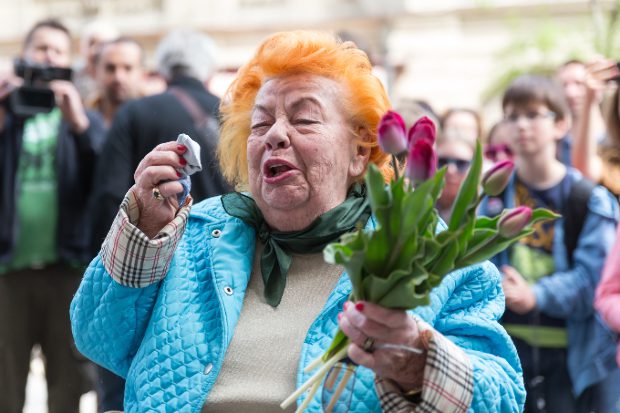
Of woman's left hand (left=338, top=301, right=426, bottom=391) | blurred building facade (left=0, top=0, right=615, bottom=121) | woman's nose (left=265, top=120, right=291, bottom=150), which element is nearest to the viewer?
woman's left hand (left=338, top=301, right=426, bottom=391)

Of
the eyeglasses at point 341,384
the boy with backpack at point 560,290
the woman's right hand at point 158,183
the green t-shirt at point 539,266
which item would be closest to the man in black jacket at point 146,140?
the boy with backpack at point 560,290

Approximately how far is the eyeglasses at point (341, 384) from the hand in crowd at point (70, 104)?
10.5 ft

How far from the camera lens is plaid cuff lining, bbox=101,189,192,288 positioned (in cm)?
266

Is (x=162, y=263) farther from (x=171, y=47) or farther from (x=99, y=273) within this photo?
(x=171, y=47)

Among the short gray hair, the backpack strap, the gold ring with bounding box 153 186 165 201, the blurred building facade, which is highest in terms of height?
the gold ring with bounding box 153 186 165 201

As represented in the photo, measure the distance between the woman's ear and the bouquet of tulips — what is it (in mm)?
836

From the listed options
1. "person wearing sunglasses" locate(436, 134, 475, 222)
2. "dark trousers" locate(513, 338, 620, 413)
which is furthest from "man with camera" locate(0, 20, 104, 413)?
"dark trousers" locate(513, 338, 620, 413)

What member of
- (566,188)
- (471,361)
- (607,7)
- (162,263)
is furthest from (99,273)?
(607,7)

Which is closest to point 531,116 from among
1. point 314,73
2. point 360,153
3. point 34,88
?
point 360,153

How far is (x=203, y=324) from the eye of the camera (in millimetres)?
2748

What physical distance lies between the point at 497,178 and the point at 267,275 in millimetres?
907

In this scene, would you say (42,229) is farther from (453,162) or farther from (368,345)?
(368,345)

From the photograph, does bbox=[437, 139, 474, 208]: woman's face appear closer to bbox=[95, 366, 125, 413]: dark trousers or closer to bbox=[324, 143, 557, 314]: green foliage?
bbox=[95, 366, 125, 413]: dark trousers

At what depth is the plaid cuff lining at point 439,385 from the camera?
7.52 feet
